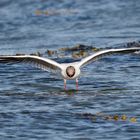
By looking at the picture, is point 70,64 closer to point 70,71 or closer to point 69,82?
point 70,71

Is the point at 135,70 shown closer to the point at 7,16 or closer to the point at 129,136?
the point at 129,136

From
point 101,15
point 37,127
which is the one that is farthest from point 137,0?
point 37,127

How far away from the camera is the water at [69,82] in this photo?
15945 mm

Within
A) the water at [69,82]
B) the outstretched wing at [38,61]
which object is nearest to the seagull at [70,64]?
the outstretched wing at [38,61]

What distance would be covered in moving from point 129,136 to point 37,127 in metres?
2.01

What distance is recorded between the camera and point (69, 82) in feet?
70.2

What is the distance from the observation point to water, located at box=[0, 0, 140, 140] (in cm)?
1595

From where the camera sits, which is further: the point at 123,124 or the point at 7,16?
the point at 7,16

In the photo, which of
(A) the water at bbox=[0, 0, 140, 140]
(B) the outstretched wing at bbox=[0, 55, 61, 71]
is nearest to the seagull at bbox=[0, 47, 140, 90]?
(B) the outstretched wing at bbox=[0, 55, 61, 71]

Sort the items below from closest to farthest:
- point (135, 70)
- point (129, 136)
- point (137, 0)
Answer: point (129, 136) → point (135, 70) → point (137, 0)

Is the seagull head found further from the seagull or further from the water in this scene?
the water

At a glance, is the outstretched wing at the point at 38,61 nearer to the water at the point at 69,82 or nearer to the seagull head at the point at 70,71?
the seagull head at the point at 70,71

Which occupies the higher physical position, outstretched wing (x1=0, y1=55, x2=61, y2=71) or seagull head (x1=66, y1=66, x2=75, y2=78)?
outstretched wing (x1=0, y1=55, x2=61, y2=71)

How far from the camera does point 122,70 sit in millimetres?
22703
